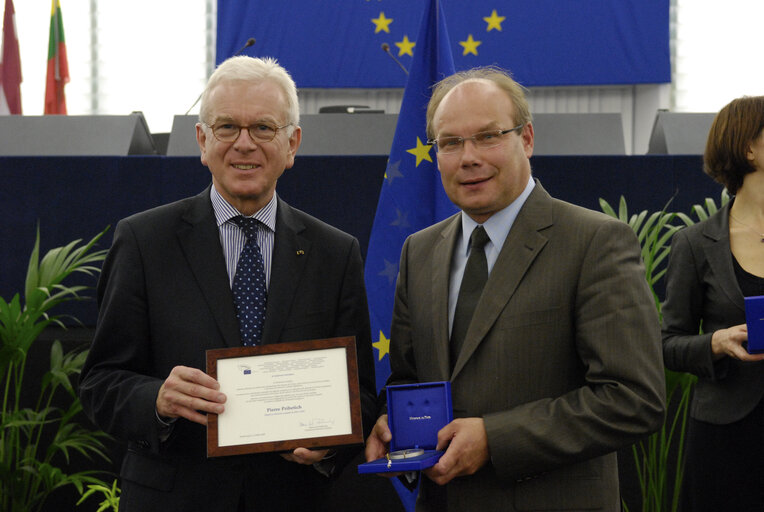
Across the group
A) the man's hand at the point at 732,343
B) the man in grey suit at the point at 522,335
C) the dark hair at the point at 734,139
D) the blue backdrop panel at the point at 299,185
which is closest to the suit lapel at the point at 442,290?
the man in grey suit at the point at 522,335

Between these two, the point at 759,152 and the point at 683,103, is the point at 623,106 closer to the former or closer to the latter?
the point at 683,103

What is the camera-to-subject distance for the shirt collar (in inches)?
76.7

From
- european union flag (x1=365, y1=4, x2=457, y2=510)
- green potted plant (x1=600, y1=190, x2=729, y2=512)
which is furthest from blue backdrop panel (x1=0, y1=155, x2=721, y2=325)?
european union flag (x1=365, y1=4, x2=457, y2=510)

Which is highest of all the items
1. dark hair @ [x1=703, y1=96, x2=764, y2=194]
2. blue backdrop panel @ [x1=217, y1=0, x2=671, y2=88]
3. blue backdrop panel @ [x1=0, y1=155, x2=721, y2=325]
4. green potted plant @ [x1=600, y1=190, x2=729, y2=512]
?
blue backdrop panel @ [x1=217, y1=0, x2=671, y2=88]

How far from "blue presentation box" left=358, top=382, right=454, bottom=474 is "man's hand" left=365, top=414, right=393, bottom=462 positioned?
2cm

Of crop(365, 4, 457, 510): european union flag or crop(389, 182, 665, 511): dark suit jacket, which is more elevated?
crop(365, 4, 457, 510): european union flag

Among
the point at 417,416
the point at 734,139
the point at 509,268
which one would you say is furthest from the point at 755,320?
the point at 417,416

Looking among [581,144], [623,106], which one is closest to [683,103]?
[623,106]

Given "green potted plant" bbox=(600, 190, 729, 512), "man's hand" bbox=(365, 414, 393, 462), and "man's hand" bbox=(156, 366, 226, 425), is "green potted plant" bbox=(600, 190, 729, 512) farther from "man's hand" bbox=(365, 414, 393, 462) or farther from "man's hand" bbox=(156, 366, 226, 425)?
"man's hand" bbox=(156, 366, 226, 425)

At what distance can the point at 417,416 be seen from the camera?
1.69 meters

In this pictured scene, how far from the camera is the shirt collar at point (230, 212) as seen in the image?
6.39 ft

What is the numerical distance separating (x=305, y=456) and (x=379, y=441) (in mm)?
168

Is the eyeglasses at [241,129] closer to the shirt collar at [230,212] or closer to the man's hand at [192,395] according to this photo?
the shirt collar at [230,212]

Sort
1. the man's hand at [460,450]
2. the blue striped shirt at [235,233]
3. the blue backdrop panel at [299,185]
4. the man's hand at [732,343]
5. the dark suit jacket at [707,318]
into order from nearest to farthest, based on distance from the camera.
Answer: the man's hand at [460,450] < the blue striped shirt at [235,233] < the man's hand at [732,343] < the dark suit jacket at [707,318] < the blue backdrop panel at [299,185]
